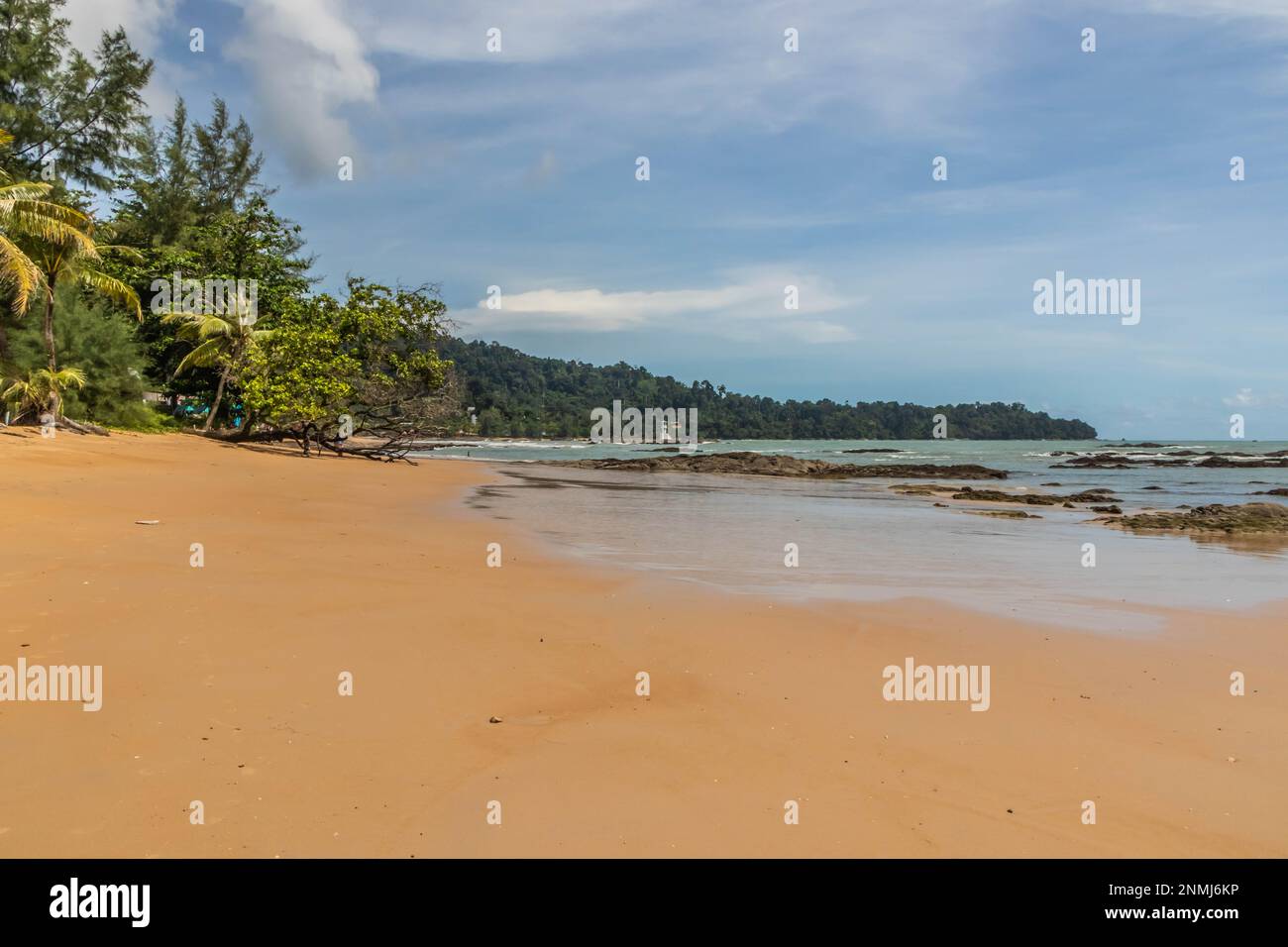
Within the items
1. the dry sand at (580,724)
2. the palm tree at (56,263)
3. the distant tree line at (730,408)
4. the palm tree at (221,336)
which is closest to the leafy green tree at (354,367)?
the palm tree at (221,336)

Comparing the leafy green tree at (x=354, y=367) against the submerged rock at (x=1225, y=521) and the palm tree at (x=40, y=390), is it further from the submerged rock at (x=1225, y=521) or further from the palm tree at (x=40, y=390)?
the submerged rock at (x=1225, y=521)

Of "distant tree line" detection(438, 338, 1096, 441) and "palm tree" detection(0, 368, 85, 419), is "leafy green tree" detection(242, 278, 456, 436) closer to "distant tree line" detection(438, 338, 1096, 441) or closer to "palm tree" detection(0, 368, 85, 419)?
"palm tree" detection(0, 368, 85, 419)

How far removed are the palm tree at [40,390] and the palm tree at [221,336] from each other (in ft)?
26.0

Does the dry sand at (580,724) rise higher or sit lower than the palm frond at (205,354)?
lower

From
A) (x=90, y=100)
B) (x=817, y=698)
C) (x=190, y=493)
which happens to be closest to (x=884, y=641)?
(x=817, y=698)

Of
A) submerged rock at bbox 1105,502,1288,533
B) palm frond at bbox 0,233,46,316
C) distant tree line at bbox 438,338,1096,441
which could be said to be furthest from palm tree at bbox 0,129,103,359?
distant tree line at bbox 438,338,1096,441

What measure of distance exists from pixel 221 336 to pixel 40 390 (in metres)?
9.41

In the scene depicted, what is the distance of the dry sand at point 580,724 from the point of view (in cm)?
325

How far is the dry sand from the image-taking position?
128 inches

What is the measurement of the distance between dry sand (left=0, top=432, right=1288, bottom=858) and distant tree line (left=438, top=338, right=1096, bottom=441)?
124 metres

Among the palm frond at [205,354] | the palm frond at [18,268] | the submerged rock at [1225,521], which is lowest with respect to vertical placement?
the submerged rock at [1225,521]
